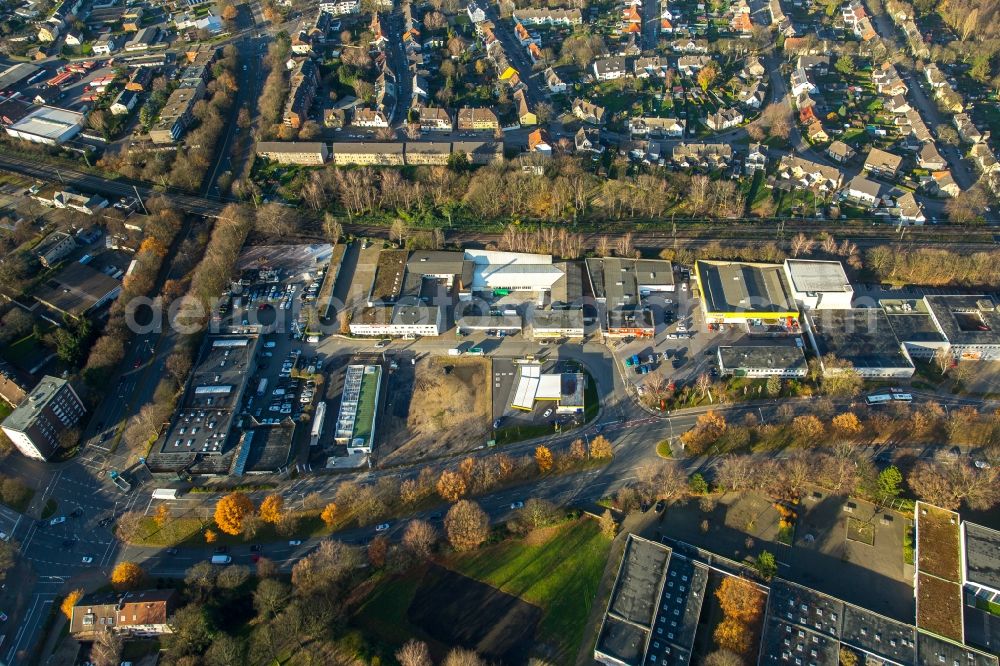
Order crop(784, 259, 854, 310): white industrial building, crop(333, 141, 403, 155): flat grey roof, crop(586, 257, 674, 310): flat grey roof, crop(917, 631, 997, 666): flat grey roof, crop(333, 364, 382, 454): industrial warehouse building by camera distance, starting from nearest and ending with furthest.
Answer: crop(917, 631, 997, 666): flat grey roof
crop(333, 364, 382, 454): industrial warehouse building
crop(784, 259, 854, 310): white industrial building
crop(586, 257, 674, 310): flat grey roof
crop(333, 141, 403, 155): flat grey roof

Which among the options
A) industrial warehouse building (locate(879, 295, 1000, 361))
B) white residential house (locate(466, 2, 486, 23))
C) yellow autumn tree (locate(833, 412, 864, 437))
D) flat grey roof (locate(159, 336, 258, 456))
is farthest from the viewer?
white residential house (locate(466, 2, 486, 23))

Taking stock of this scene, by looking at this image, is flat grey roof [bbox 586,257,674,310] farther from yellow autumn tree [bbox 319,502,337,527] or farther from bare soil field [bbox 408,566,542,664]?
yellow autumn tree [bbox 319,502,337,527]

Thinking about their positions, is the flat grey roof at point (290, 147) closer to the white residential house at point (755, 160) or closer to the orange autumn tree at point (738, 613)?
the white residential house at point (755, 160)

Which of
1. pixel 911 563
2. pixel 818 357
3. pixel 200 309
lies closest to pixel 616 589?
pixel 911 563

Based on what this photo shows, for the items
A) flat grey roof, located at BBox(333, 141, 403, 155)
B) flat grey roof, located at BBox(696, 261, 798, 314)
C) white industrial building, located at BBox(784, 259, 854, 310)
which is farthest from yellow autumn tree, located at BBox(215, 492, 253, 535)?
white industrial building, located at BBox(784, 259, 854, 310)

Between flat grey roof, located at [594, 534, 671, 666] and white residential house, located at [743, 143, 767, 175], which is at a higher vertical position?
white residential house, located at [743, 143, 767, 175]

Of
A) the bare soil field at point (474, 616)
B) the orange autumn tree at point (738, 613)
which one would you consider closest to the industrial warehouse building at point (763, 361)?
the orange autumn tree at point (738, 613)

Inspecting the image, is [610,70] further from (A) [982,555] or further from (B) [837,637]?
(B) [837,637]

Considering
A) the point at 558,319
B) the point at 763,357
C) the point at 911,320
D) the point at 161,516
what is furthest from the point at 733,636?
the point at 161,516

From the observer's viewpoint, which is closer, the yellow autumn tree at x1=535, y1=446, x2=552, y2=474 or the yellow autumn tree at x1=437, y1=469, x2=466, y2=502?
the yellow autumn tree at x1=437, y1=469, x2=466, y2=502
